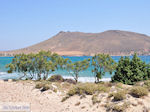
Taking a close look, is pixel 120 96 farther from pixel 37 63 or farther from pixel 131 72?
pixel 37 63

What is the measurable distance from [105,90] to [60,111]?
381 centimetres

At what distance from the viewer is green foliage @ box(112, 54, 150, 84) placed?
21609 millimetres

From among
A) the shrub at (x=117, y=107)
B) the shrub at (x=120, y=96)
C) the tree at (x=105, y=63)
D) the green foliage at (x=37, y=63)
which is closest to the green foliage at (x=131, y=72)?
the tree at (x=105, y=63)

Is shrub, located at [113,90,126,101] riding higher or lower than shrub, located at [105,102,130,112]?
higher

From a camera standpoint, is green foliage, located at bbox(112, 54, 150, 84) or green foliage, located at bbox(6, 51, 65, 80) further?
green foliage, located at bbox(6, 51, 65, 80)

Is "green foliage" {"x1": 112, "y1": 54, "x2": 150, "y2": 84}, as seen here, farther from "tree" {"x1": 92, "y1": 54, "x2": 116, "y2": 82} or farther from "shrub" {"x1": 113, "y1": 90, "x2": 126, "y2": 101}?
"shrub" {"x1": 113, "y1": 90, "x2": 126, "y2": 101}

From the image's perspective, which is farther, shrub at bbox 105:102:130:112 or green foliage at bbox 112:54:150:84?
green foliage at bbox 112:54:150:84

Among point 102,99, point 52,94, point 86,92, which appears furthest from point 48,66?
point 102,99

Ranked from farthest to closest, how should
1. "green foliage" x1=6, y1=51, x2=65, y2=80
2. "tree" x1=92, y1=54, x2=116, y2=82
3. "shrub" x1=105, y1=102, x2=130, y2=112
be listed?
"green foliage" x1=6, y1=51, x2=65, y2=80 → "tree" x1=92, y1=54, x2=116, y2=82 → "shrub" x1=105, y1=102, x2=130, y2=112

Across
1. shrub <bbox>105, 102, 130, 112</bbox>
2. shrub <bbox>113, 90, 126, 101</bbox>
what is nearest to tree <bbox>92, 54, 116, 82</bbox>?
shrub <bbox>113, 90, 126, 101</bbox>

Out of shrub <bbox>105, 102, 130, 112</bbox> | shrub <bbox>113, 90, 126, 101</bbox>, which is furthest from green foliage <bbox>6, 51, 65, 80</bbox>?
shrub <bbox>105, 102, 130, 112</bbox>

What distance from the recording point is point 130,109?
33.7ft

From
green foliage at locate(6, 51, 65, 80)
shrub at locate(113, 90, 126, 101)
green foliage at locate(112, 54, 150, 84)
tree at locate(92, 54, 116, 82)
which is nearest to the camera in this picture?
shrub at locate(113, 90, 126, 101)

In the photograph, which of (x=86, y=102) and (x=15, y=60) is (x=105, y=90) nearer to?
(x=86, y=102)
